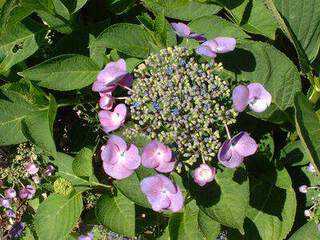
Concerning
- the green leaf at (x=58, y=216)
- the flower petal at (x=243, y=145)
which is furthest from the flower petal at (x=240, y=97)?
the green leaf at (x=58, y=216)

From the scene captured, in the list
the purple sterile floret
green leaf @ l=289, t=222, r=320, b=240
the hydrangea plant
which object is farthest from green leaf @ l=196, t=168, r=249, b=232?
the purple sterile floret

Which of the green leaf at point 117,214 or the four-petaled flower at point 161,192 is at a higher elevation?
the four-petaled flower at point 161,192

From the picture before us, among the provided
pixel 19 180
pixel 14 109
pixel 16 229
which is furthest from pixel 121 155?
pixel 16 229

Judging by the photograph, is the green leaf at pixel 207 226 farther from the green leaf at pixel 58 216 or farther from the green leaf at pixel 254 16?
the green leaf at pixel 254 16

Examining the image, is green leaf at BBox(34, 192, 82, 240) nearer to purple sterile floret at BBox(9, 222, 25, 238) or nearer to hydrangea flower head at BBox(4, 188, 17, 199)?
hydrangea flower head at BBox(4, 188, 17, 199)

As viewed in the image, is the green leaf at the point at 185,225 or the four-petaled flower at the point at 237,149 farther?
the green leaf at the point at 185,225

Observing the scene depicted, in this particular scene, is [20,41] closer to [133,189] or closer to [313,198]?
[133,189]
